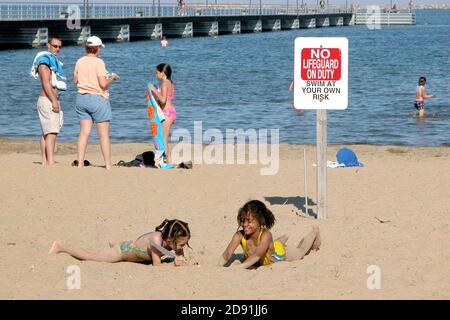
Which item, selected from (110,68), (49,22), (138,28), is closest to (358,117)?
(110,68)

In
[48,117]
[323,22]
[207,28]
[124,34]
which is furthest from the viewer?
[323,22]

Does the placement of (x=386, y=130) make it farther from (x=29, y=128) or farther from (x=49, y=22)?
(x=49, y=22)

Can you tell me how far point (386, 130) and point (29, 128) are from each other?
7.66m

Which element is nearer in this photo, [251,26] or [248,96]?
[248,96]

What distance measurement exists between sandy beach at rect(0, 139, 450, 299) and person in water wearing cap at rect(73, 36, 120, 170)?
18.0 inches

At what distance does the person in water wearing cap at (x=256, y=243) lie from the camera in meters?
7.82

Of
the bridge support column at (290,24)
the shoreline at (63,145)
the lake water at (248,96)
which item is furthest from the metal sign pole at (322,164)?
the bridge support column at (290,24)

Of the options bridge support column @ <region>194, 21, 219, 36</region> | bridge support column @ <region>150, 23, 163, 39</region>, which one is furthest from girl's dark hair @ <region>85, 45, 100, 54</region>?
bridge support column @ <region>194, 21, 219, 36</region>

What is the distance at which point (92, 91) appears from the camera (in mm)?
12141

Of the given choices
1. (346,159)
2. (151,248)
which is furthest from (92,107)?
(151,248)

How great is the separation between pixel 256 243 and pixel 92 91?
486 cm

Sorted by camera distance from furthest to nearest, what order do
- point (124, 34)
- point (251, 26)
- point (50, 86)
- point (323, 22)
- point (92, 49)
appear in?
point (323, 22) < point (251, 26) < point (124, 34) < point (50, 86) < point (92, 49)

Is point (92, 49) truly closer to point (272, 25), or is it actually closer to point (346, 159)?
point (346, 159)

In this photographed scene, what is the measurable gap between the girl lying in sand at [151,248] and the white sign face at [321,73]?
195cm
